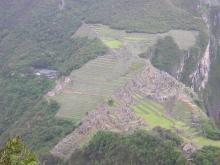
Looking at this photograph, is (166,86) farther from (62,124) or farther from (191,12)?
(191,12)

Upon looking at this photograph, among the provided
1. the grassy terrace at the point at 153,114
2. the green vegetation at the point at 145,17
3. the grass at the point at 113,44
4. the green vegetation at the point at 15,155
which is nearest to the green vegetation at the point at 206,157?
the grassy terrace at the point at 153,114

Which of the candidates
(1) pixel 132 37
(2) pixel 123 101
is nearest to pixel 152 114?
(2) pixel 123 101

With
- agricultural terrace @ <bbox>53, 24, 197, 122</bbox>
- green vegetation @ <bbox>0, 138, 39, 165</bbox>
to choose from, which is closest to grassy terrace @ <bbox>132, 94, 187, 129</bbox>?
agricultural terrace @ <bbox>53, 24, 197, 122</bbox>

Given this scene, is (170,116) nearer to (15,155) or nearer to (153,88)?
(153,88)

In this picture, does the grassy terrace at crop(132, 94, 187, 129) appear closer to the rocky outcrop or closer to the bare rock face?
the bare rock face

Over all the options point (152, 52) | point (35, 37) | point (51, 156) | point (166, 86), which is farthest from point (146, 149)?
point (35, 37)

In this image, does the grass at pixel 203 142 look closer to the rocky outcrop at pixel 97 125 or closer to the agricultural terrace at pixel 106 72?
the agricultural terrace at pixel 106 72
